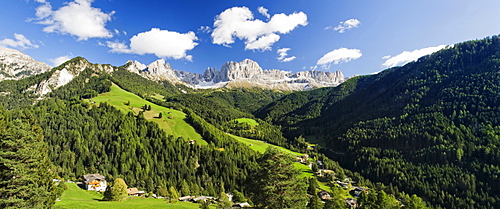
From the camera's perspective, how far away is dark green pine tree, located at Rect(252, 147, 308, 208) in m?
27.8

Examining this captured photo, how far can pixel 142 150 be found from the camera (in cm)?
11894

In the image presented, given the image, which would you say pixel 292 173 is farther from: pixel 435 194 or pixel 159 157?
pixel 435 194

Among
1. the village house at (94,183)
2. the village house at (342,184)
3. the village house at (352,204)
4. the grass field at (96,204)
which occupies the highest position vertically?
the grass field at (96,204)

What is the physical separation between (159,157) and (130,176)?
22.3m

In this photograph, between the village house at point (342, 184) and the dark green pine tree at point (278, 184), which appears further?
the village house at point (342, 184)

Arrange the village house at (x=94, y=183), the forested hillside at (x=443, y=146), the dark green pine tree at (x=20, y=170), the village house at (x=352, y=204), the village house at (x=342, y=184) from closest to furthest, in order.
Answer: the dark green pine tree at (x=20, y=170) → the village house at (x=94, y=183) → the village house at (x=352, y=204) → the forested hillside at (x=443, y=146) → the village house at (x=342, y=184)

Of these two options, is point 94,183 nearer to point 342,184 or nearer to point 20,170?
point 20,170

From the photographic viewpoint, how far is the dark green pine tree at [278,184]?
2778 cm

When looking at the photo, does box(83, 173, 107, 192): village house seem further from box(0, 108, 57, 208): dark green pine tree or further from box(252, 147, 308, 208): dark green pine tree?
box(252, 147, 308, 208): dark green pine tree

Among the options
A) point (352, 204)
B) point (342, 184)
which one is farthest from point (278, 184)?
point (342, 184)

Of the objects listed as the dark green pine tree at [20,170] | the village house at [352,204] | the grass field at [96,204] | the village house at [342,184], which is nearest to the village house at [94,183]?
the grass field at [96,204]

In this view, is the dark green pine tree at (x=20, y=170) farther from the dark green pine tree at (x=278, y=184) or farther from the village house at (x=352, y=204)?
the village house at (x=352, y=204)

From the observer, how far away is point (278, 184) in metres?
28.0

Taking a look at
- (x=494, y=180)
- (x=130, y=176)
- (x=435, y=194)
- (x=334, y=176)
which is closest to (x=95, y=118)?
(x=130, y=176)
